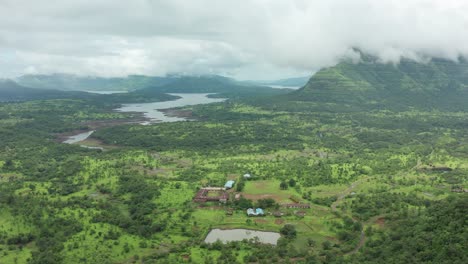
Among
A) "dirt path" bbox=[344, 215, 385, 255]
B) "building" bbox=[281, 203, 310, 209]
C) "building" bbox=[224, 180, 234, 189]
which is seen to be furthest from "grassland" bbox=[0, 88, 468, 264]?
"building" bbox=[281, 203, 310, 209]

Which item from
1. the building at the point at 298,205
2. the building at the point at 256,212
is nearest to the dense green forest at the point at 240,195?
the building at the point at 298,205

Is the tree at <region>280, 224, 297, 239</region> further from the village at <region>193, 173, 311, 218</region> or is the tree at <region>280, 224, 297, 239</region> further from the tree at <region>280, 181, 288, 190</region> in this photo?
the tree at <region>280, 181, 288, 190</region>

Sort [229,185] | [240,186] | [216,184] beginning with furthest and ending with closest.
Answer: [216,184] → [229,185] → [240,186]

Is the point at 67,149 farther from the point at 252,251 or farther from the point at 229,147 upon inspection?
the point at 252,251

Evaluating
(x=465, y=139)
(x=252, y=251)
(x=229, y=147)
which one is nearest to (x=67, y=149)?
(x=229, y=147)

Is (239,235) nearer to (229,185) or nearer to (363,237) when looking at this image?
(363,237)

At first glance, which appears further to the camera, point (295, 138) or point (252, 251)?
point (295, 138)

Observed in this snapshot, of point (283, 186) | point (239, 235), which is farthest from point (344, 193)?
point (239, 235)

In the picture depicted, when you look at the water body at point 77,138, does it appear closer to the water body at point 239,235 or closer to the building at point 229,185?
the building at point 229,185
